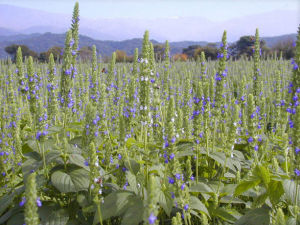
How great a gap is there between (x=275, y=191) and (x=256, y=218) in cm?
36

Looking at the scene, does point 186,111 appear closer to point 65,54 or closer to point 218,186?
point 218,186

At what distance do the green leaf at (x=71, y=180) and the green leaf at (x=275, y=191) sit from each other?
5.29ft

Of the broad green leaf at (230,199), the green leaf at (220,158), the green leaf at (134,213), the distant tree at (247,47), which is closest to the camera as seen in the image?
the green leaf at (134,213)

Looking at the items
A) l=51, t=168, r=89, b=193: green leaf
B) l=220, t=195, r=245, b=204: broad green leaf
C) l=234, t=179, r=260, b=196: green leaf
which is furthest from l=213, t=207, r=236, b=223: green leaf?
→ l=51, t=168, r=89, b=193: green leaf

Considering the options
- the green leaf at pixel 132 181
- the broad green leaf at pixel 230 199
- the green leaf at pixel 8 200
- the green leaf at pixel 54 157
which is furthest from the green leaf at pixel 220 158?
the green leaf at pixel 8 200

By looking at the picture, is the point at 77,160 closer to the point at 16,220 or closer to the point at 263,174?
the point at 16,220

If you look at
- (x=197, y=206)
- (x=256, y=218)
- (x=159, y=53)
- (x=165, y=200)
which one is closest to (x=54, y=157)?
(x=165, y=200)

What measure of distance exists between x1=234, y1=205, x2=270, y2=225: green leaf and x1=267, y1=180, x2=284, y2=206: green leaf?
14 cm

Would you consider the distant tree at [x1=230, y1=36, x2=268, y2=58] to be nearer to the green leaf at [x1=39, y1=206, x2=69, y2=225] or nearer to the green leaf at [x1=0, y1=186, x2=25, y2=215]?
the green leaf at [x1=39, y1=206, x2=69, y2=225]

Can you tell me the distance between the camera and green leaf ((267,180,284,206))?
8.79 ft

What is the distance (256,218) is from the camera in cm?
249

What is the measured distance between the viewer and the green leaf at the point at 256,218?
2.47 m

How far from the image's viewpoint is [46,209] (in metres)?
2.82

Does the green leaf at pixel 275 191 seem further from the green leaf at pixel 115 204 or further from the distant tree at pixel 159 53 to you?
the distant tree at pixel 159 53
